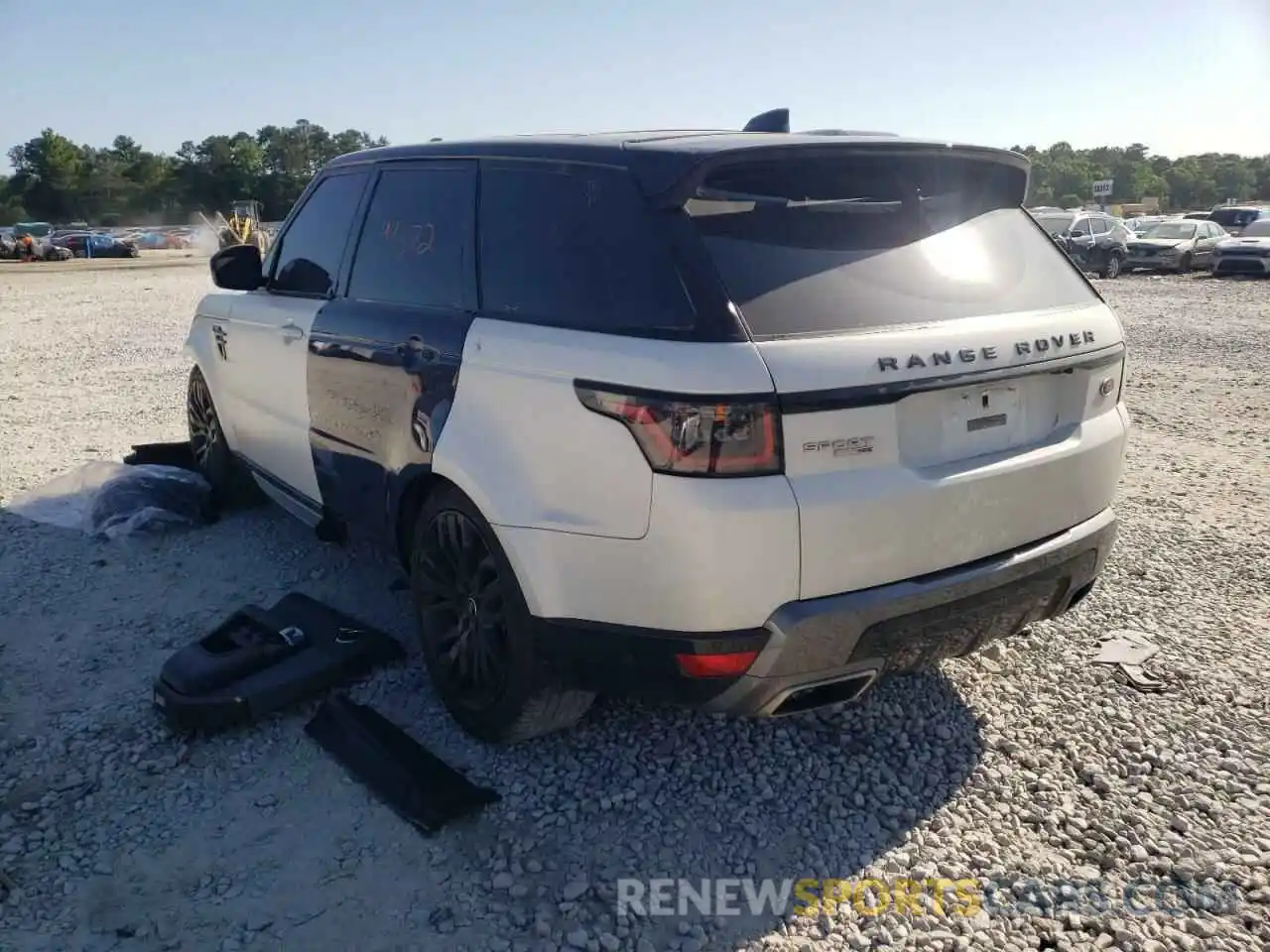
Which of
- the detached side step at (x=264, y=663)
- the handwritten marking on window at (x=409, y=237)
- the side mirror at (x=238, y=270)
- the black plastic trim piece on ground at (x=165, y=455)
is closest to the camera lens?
the detached side step at (x=264, y=663)

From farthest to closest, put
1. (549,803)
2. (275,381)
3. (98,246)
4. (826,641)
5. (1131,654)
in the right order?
(98,246) → (275,381) → (1131,654) → (549,803) → (826,641)

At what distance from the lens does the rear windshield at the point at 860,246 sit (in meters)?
2.67

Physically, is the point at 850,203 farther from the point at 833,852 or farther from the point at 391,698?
the point at 391,698

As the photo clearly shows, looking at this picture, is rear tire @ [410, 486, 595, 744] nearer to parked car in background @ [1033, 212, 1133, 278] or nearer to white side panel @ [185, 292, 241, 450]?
white side panel @ [185, 292, 241, 450]

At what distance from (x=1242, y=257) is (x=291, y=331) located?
2644cm

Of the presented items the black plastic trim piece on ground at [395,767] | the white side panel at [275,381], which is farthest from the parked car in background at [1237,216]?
the black plastic trim piece on ground at [395,767]

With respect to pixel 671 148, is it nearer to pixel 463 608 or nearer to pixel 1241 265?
pixel 463 608

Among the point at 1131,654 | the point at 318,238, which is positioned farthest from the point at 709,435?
the point at 318,238

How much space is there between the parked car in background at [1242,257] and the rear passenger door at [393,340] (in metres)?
26.2

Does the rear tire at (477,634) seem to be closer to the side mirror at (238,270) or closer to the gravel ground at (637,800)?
the gravel ground at (637,800)

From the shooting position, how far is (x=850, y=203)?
2.89 meters

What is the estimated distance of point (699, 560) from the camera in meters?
2.52

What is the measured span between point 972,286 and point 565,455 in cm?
133

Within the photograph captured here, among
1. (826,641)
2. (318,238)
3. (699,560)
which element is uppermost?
(318,238)
